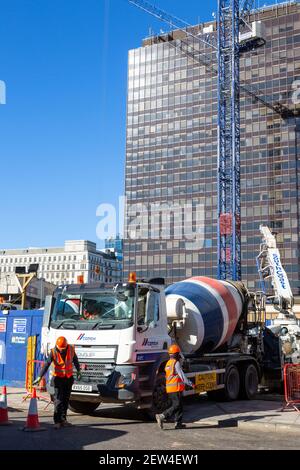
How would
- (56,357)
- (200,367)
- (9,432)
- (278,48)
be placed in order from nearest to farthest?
(9,432) → (56,357) → (200,367) → (278,48)

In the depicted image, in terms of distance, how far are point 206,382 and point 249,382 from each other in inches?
109

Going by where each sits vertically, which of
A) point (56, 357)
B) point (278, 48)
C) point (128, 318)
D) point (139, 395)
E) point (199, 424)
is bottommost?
point (199, 424)

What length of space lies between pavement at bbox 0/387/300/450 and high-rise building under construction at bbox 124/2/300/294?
87378 mm

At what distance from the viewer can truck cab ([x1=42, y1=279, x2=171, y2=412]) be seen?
10961 mm

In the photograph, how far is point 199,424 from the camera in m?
11.5

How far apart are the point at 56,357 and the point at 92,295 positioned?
5.22ft

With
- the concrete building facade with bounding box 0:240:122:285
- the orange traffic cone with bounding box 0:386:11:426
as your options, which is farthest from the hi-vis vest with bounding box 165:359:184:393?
the concrete building facade with bounding box 0:240:122:285

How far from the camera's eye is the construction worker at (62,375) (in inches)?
419

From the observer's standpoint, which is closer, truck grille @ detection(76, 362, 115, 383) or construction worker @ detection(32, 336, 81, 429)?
construction worker @ detection(32, 336, 81, 429)

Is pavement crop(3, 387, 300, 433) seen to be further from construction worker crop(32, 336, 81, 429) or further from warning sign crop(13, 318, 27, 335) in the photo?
warning sign crop(13, 318, 27, 335)

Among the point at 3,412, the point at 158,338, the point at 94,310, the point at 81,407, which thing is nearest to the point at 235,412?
the point at 158,338

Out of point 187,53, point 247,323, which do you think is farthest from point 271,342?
point 187,53

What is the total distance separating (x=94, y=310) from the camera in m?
11.7
